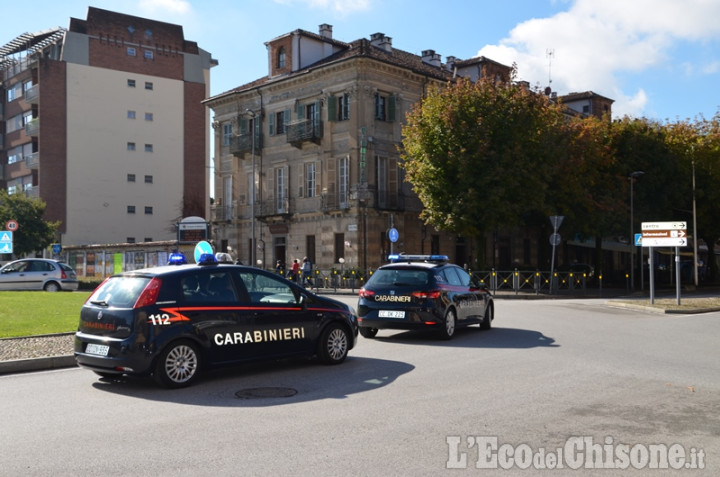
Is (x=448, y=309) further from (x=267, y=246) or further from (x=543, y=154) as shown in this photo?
(x=267, y=246)

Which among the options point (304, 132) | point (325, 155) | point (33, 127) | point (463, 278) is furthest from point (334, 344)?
point (33, 127)

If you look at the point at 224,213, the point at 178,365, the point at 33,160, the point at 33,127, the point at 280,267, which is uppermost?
the point at 33,127

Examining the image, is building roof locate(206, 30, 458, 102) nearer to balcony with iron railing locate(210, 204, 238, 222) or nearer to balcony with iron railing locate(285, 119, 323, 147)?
balcony with iron railing locate(285, 119, 323, 147)

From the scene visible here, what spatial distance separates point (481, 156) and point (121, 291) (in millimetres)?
25467

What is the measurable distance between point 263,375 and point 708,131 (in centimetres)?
4218

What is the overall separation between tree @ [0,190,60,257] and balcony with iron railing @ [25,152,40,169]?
811 centimetres

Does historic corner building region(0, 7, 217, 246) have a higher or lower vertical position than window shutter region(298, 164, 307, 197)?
higher

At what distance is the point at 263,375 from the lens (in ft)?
30.9

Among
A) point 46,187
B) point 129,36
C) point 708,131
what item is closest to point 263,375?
point 708,131

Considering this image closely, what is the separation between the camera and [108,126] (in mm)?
61594

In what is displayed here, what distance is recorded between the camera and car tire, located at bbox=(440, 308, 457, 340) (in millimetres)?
13195

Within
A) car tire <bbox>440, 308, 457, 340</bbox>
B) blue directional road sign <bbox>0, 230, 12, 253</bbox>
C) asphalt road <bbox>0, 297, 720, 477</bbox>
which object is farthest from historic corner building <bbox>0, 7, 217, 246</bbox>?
asphalt road <bbox>0, 297, 720, 477</bbox>

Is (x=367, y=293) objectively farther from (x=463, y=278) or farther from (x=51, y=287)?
(x=51, y=287)

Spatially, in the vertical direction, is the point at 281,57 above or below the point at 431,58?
below
